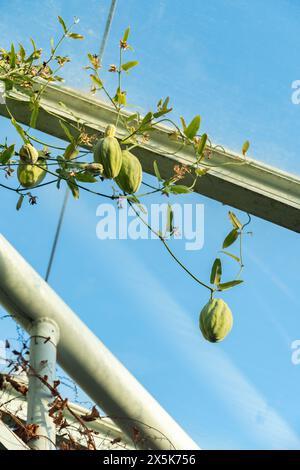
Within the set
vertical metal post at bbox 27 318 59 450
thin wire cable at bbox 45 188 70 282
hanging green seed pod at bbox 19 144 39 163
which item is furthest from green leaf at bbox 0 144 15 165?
thin wire cable at bbox 45 188 70 282

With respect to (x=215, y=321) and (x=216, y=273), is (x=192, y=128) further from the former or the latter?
(x=215, y=321)

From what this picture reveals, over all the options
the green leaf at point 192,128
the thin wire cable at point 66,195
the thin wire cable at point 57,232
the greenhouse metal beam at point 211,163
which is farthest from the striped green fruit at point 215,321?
the thin wire cable at point 57,232

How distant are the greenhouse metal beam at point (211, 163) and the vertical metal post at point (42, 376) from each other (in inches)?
19.5

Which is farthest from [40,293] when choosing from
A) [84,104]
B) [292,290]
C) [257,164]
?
[292,290]

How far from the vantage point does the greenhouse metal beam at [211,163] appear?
7.27 ft

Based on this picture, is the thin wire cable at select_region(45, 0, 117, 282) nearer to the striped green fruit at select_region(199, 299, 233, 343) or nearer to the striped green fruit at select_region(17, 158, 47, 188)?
the striped green fruit at select_region(17, 158, 47, 188)

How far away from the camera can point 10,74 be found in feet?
5.91

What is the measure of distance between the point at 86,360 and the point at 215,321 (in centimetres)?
61

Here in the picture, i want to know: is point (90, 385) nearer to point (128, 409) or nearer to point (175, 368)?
point (128, 409)

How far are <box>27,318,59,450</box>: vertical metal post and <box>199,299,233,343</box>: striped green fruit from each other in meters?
0.40

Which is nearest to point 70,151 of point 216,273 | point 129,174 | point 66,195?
point 129,174

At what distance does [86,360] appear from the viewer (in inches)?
83.0

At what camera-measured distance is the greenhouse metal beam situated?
222cm

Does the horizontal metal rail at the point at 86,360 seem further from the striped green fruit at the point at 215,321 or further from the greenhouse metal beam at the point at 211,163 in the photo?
the striped green fruit at the point at 215,321
